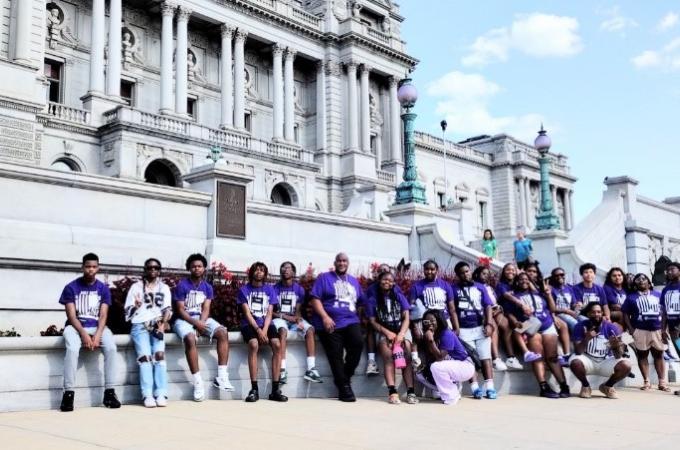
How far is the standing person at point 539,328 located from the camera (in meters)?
10.2

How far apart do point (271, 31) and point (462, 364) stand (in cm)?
3753

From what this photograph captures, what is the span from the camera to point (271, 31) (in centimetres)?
4391

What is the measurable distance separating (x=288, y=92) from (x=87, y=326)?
37784 mm

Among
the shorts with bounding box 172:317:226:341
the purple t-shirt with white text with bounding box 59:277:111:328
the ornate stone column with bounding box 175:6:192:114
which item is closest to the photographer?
the purple t-shirt with white text with bounding box 59:277:111:328

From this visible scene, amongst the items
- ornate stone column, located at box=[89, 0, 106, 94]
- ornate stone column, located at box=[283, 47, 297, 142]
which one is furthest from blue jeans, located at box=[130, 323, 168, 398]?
ornate stone column, located at box=[283, 47, 297, 142]

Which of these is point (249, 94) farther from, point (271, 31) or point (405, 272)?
point (405, 272)

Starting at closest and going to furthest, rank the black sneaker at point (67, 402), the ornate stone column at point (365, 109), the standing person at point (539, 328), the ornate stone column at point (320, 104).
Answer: the black sneaker at point (67, 402)
the standing person at point (539, 328)
the ornate stone column at point (320, 104)
the ornate stone column at point (365, 109)

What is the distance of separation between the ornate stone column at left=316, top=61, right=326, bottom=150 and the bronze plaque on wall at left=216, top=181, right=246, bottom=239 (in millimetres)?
30666

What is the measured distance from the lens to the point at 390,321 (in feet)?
31.3

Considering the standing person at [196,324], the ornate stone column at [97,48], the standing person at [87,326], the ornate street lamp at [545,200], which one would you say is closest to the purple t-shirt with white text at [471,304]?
the standing person at [196,324]

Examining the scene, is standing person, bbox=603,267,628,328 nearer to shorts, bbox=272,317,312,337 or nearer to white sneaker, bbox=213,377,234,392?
shorts, bbox=272,317,312,337

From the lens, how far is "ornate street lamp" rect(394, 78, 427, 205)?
20219 mm

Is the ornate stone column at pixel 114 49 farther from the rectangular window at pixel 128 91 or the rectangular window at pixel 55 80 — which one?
the rectangular window at pixel 128 91

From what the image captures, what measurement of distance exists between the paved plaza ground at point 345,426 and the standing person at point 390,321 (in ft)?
1.62
